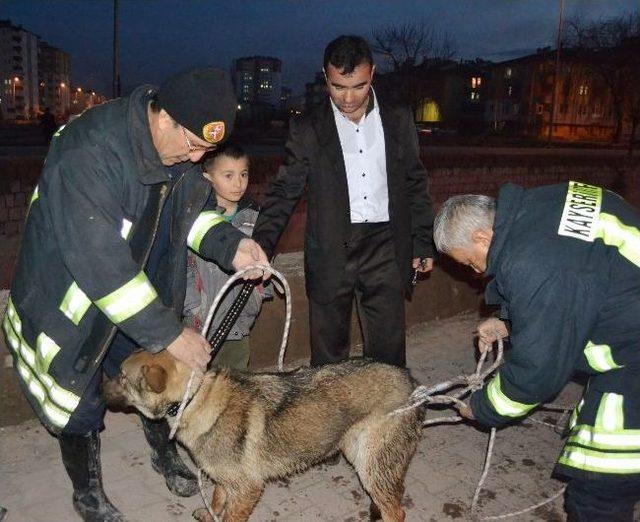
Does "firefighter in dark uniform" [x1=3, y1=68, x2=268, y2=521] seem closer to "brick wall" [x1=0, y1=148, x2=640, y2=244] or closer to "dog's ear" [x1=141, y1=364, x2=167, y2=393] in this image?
"dog's ear" [x1=141, y1=364, x2=167, y2=393]

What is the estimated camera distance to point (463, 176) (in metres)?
14.3

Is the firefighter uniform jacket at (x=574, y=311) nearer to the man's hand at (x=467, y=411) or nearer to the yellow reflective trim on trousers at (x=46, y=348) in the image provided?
the man's hand at (x=467, y=411)

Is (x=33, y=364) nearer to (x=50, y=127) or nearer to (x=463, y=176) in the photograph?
(x=463, y=176)

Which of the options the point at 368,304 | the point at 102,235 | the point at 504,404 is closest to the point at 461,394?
the point at 504,404

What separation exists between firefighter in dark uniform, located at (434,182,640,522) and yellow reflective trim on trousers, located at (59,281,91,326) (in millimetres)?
1695

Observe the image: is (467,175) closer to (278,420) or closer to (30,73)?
(278,420)

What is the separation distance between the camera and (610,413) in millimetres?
2547

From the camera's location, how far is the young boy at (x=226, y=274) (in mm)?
3924

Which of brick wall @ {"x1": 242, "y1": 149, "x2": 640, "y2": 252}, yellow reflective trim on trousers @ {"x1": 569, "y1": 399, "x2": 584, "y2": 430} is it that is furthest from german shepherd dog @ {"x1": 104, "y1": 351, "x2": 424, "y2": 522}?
brick wall @ {"x1": 242, "y1": 149, "x2": 640, "y2": 252}

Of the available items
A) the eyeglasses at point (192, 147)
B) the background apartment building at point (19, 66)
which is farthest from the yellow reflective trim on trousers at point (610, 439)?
the background apartment building at point (19, 66)

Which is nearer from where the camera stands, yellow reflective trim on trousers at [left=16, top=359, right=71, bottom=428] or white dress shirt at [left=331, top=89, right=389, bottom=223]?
yellow reflective trim on trousers at [left=16, top=359, right=71, bottom=428]

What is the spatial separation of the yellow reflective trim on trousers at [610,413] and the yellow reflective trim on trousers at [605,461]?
0.12 m

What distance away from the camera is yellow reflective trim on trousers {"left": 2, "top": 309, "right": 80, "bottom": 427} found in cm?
268

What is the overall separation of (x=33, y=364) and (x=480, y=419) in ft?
7.26
